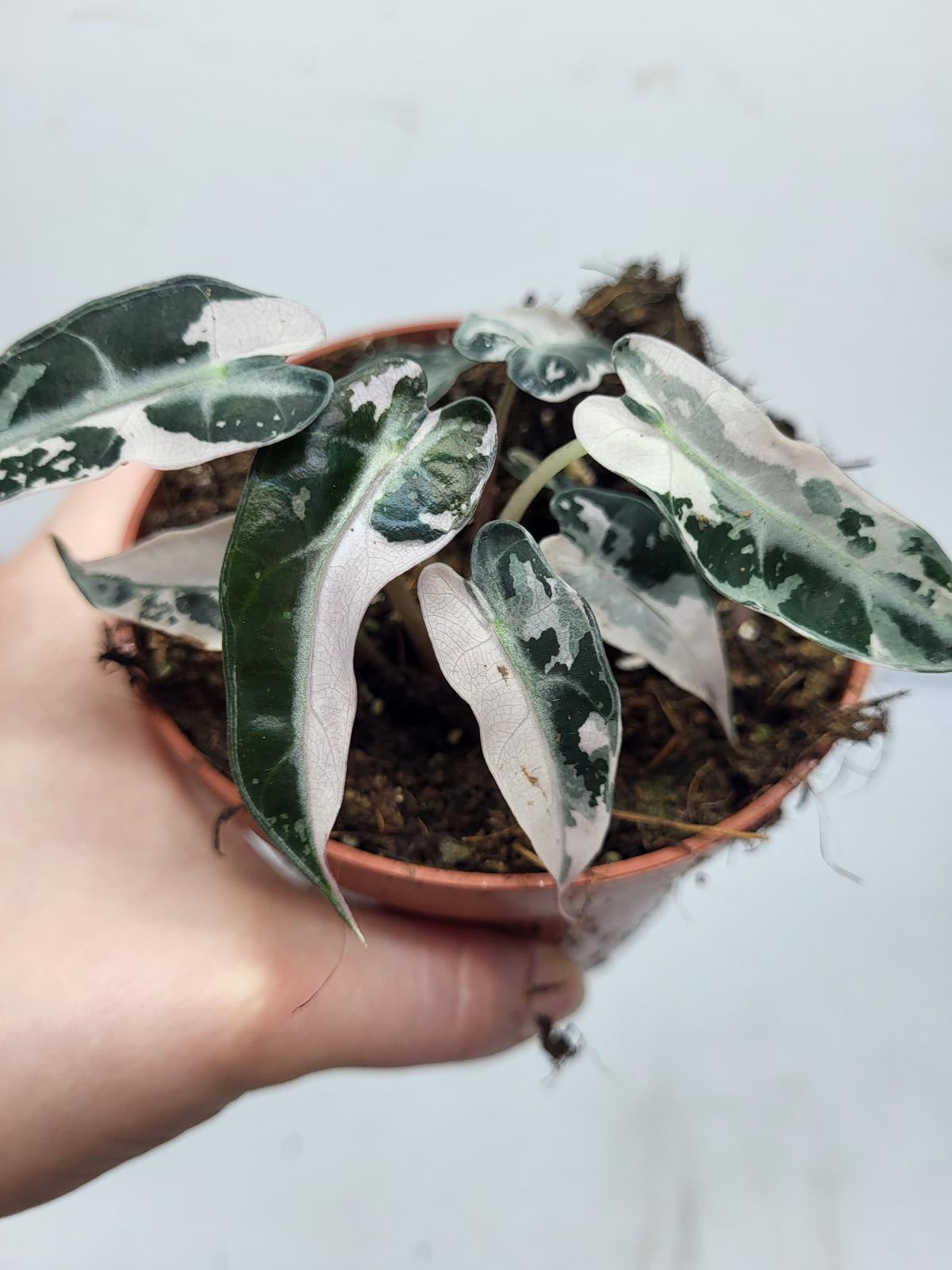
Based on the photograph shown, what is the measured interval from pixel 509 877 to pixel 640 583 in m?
0.26

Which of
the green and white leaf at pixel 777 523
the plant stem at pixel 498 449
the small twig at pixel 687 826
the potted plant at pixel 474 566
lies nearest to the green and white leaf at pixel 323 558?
the potted plant at pixel 474 566

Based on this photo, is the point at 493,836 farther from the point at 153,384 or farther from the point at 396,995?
the point at 153,384

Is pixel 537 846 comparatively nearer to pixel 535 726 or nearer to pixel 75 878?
pixel 535 726

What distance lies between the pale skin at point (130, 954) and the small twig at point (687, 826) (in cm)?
28

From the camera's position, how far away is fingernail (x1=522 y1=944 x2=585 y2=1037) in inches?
40.9

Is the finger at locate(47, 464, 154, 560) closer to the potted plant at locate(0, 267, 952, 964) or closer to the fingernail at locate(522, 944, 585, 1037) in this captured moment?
the potted plant at locate(0, 267, 952, 964)

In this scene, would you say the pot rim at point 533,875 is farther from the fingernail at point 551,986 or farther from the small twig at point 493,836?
the fingernail at point 551,986

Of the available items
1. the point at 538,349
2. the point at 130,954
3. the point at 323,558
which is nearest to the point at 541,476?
the point at 538,349

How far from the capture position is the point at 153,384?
24.4 inches

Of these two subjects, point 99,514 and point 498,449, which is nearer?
point 498,449

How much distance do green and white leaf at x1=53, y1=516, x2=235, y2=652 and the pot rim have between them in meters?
0.12

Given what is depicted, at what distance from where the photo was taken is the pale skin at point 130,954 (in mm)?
778

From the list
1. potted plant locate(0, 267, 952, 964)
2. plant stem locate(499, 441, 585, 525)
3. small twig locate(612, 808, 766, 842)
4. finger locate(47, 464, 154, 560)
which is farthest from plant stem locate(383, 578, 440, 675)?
finger locate(47, 464, 154, 560)

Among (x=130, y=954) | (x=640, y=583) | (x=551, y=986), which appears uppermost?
(x=640, y=583)
